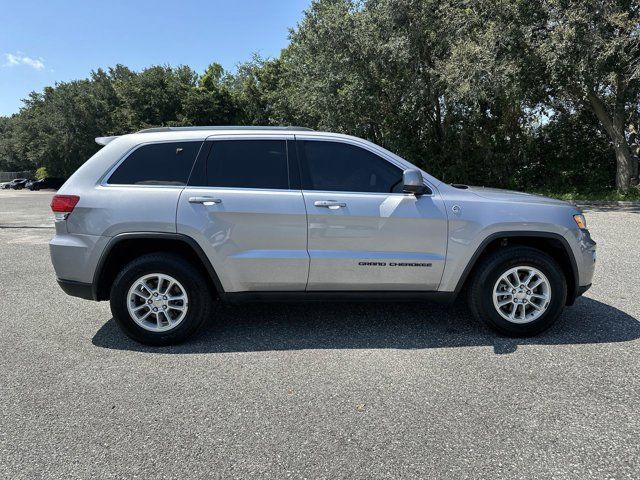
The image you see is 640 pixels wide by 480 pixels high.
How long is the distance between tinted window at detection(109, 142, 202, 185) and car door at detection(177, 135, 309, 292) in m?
0.14

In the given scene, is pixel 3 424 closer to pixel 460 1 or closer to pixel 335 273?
pixel 335 273

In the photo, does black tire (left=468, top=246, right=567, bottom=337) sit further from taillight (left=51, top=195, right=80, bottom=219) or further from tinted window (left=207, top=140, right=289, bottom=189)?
taillight (left=51, top=195, right=80, bottom=219)

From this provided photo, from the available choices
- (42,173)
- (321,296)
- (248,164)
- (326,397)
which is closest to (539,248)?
(321,296)

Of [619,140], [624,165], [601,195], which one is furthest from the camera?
[601,195]

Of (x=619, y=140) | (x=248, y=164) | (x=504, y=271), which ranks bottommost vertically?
(x=504, y=271)

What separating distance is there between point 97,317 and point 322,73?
60.1ft

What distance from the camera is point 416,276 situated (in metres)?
3.97

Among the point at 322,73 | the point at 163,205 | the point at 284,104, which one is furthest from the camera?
the point at 284,104

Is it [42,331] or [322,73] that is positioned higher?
[322,73]

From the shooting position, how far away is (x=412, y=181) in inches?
149

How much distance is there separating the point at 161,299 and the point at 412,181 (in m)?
2.39

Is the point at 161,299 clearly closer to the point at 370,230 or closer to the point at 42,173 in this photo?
the point at 370,230

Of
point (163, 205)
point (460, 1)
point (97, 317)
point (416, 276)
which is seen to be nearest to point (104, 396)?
point (163, 205)

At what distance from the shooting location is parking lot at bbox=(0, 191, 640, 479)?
2.44m
